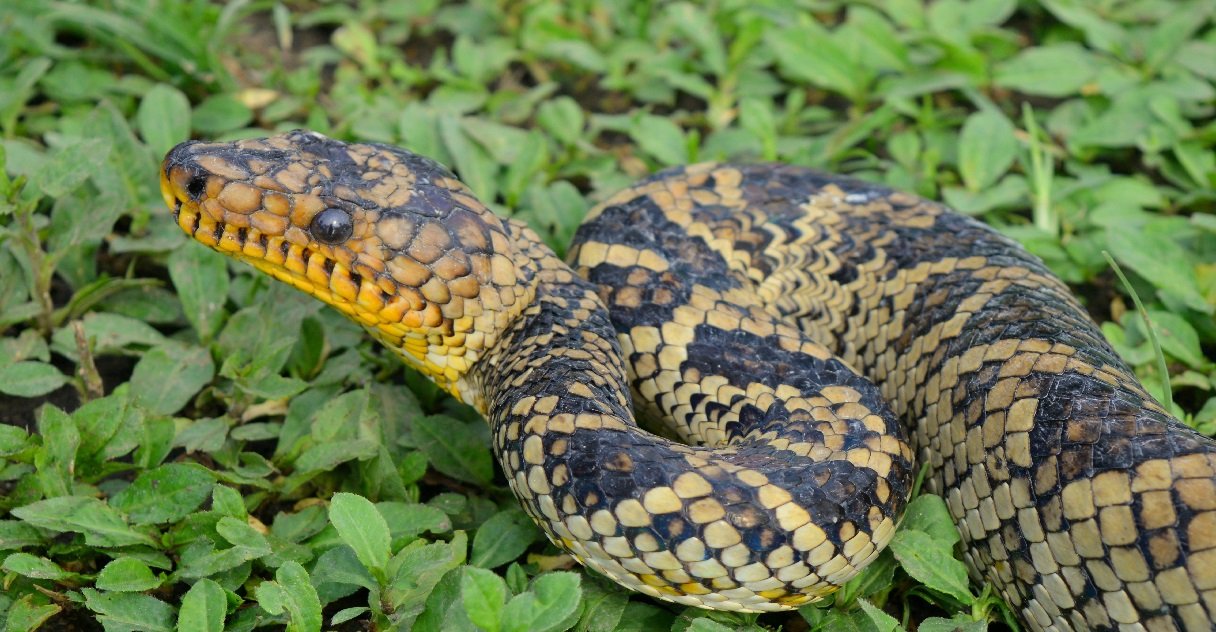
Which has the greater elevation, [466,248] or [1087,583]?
[466,248]

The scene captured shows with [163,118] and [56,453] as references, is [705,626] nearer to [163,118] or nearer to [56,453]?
[56,453]

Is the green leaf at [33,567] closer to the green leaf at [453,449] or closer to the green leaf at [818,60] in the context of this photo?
the green leaf at [453,449]

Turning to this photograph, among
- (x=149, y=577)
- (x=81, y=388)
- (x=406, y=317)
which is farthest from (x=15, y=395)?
(x=406, y=317)

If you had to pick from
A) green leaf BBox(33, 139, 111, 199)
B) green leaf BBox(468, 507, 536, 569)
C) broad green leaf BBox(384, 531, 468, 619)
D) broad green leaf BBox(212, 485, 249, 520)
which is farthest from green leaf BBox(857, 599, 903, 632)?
green leaf BBox(33, 139, 111, 199)

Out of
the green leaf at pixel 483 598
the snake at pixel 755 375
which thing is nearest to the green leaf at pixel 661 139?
the snake at pixel 755 375

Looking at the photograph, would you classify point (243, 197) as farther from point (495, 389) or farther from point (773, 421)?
point (773, 421)

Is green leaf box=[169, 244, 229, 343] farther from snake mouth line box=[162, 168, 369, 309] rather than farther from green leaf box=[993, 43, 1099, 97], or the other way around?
green leaf box=[993, 43, 1099, 97]

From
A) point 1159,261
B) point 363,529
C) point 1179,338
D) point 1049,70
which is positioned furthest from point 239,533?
point 1049,70

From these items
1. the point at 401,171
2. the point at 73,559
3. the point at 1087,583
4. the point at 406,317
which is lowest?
the point at 73,559
